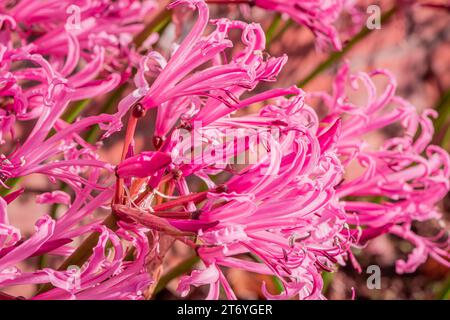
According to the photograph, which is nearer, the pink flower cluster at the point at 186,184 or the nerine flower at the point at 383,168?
the pink flower cluster at the point at 186,184

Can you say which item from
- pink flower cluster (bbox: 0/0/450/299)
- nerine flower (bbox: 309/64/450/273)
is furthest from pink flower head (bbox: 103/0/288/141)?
nerine flower (bbox: 309/64/450/273)

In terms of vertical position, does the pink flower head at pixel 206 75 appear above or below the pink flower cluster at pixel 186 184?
above

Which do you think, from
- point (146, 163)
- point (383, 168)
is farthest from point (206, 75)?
point (383, 168)

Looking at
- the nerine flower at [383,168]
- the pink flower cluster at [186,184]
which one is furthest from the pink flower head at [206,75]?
the nerine flower at [383,168]

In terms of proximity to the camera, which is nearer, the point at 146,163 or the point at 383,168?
the point at 146,163

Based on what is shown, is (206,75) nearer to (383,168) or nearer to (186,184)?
(186,184)

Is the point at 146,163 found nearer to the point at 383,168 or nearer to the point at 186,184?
the point at 186,184

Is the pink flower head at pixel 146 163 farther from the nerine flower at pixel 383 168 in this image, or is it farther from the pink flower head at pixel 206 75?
the nerine flower at pixel 383 168

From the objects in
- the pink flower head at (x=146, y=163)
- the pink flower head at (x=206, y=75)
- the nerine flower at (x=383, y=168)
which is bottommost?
the nerine flower at (x=383, y=168)


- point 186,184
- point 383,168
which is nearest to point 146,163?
point 186,184

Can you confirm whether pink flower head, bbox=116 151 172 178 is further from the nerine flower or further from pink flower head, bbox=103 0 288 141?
the nerine flower
